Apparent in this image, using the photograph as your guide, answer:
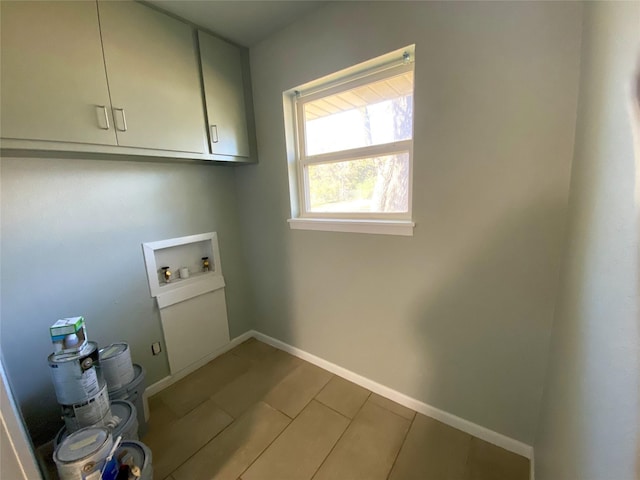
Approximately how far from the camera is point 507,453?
137cm

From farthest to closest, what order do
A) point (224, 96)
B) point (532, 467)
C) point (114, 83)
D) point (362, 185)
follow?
point (224, 96) < point (362, 185) < point (114, 83) < point (532, 467)

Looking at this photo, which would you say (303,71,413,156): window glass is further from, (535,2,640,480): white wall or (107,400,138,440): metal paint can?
(107,400,138,440): metal paint can

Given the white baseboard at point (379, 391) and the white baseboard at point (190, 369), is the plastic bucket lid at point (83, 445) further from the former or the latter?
the white baseboard at point (379, 391)

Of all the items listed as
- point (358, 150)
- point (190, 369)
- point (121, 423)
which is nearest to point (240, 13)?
point (358, 150)

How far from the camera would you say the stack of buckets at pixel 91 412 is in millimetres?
987

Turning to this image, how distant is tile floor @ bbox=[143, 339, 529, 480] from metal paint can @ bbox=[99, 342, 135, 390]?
1.28 feet

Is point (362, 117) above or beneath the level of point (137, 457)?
above

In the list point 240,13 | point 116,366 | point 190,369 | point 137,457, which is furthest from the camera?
point 190,369

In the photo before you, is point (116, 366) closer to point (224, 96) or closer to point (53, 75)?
point (53, 75)

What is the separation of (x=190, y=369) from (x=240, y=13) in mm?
2606

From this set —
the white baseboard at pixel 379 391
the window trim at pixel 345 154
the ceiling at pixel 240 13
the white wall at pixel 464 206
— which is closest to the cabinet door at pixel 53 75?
the ceiling at pixel 240 13


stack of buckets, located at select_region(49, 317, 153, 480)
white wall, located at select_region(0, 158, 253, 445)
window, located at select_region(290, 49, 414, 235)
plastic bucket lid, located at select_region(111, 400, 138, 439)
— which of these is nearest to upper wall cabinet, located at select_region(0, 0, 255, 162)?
white wall, located at select_region(0, 158, 253, 445)

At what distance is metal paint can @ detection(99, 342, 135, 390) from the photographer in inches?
58.1

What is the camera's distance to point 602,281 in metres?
0.60
